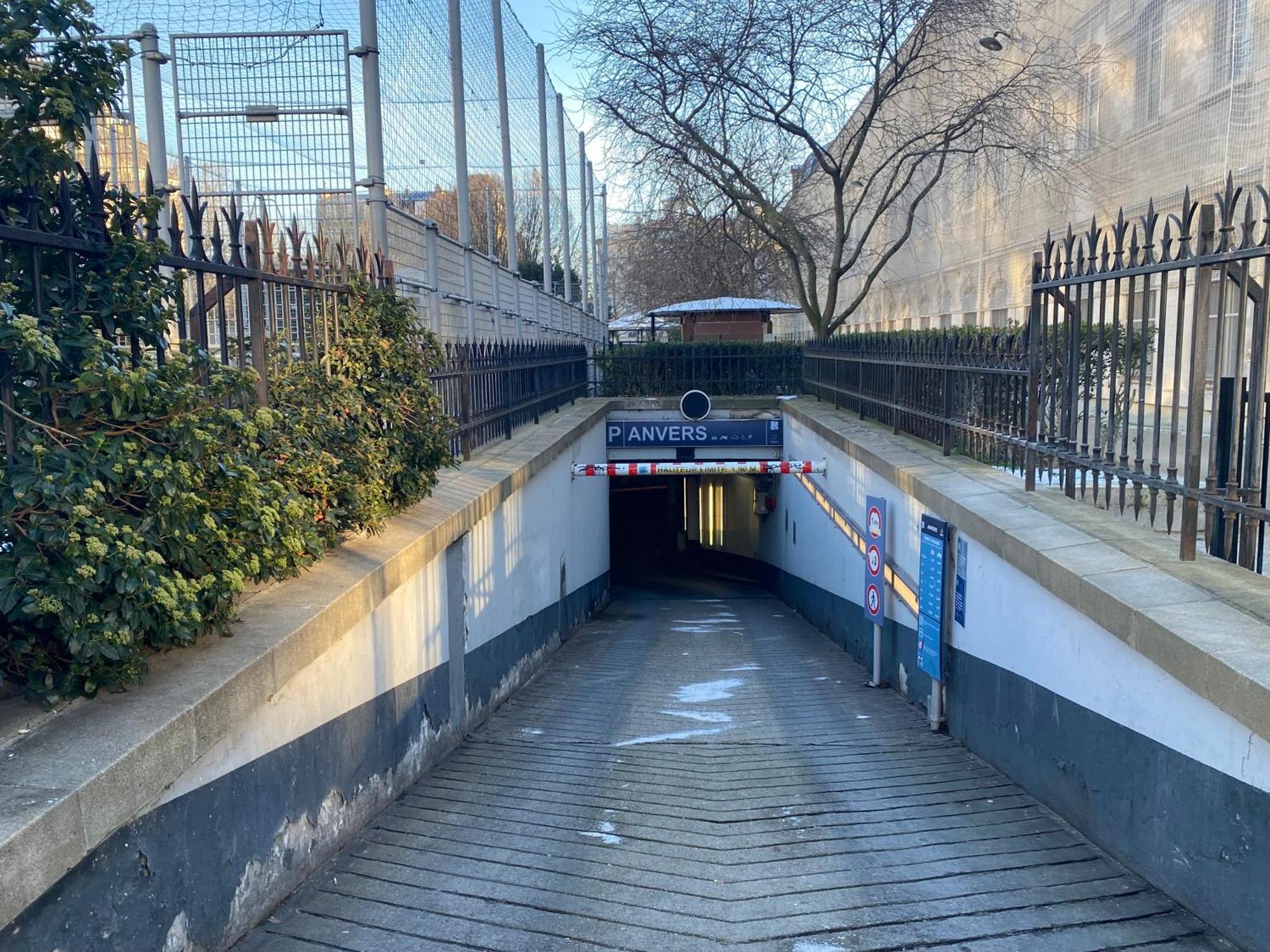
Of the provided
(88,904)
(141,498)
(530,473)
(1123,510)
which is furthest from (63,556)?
Result: (530,473)

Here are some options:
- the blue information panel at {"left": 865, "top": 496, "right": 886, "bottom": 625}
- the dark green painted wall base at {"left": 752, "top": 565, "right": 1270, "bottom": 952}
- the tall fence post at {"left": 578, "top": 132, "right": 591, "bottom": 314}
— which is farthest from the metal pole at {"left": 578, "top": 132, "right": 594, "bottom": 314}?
the dark green painted wall base at {"left": 752, "top": 565, "right": 1270, "bottom": 952}

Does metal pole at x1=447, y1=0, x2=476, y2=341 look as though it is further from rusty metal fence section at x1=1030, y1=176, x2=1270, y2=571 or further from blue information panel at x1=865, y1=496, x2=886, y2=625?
rusty metal fence section at x1=1030, y1=176, x2=1270, y2=571

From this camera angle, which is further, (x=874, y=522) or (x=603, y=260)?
(x=603, y=260)

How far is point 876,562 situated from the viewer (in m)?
8.88

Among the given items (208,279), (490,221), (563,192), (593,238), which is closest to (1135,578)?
(208,279)

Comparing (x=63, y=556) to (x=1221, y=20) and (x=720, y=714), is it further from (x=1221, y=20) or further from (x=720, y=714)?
(x=1221, y=20)

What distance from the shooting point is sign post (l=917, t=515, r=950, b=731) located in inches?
268

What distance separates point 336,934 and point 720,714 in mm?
4454

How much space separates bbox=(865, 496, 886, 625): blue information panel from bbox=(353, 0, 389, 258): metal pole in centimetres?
450

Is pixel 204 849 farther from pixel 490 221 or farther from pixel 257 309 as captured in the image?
pixel 490 221

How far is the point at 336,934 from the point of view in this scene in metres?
3.58

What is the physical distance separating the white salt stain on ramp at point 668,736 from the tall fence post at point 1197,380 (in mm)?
3347

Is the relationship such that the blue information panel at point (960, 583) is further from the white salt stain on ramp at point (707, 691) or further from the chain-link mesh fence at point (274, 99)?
A: the chain-link mesh fence at point (274, 99)

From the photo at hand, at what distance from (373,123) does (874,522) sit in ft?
16.8
